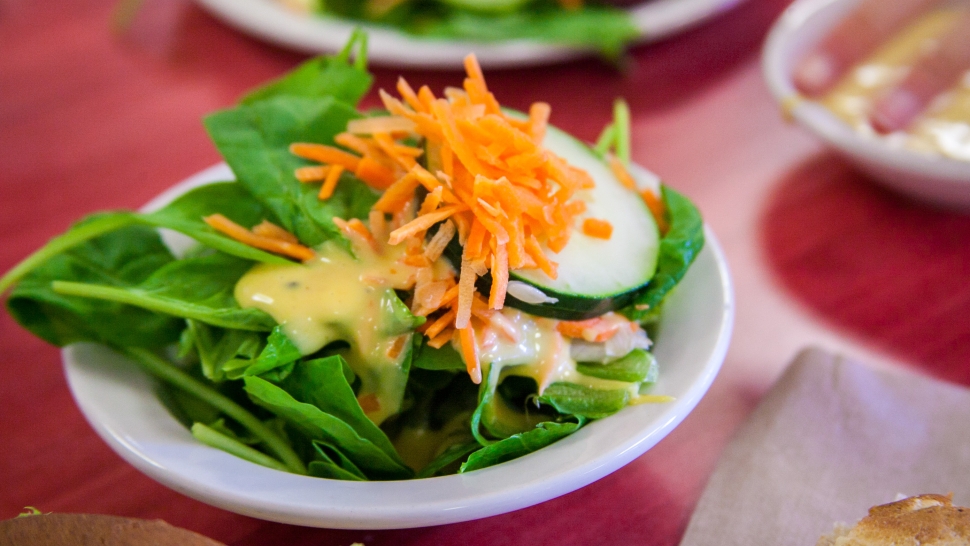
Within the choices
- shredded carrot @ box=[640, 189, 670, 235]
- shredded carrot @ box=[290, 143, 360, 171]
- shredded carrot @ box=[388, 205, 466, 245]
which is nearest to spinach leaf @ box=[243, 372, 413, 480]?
shredded carrot @ box=[388, 205, 466, 245]

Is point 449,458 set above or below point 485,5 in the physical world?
below

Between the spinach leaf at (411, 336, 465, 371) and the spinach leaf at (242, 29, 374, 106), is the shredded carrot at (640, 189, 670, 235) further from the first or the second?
the spinach leaf at (242, 29, 374, 106)

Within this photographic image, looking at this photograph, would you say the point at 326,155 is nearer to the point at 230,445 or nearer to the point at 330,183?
the point at 330,183

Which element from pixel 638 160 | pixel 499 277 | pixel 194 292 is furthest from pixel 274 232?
pixel 638 160

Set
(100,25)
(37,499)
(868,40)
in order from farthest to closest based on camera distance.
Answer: (100,25) < (868,40) < (37,499)

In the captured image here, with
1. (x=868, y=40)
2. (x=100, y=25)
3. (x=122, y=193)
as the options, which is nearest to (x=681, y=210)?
(x=868, y=40)

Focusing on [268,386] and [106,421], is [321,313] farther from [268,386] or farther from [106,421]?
[106,421]
